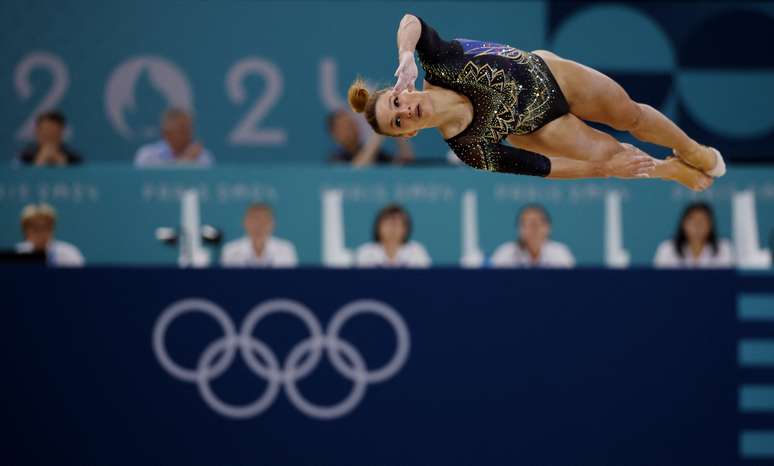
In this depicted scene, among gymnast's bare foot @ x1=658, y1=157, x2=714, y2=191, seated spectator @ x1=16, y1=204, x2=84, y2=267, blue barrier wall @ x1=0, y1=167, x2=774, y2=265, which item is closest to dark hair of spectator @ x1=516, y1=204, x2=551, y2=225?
blue barrier wall @ x1=0, y1=167, x2=774, y2=265

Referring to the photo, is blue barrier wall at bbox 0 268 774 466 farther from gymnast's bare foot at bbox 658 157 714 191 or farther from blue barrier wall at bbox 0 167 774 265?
blue barrier wall at bbox 0 167 774 265

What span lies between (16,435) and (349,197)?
3.09 metres

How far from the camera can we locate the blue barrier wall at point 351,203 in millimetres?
8188

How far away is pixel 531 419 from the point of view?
666 centimetres

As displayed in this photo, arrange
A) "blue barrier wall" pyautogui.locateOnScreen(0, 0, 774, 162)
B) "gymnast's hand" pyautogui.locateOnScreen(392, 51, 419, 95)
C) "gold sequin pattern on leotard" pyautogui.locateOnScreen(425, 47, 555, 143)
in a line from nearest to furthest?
"gymnast's hand" pyautogui.locateOnScreen(392, 51, 419, 95) < "gold sequin pattern on leotard" pyautogui.locateOnScreen(425, 47, 555, 143) < "blue barrier wall" pyautogui.locateOnScreen(0, 0, 774, 162)

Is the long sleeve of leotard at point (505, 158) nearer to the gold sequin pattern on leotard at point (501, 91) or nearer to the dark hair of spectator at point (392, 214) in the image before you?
the gold sequin pattern on leotard at point (501, 91)

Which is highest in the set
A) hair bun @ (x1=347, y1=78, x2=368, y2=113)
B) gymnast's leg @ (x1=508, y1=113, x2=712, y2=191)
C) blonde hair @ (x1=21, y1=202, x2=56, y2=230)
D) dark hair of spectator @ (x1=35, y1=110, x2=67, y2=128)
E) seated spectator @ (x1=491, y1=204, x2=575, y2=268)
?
dark hair of spectator @ (x1=35, y1=110, x2=67, y2=128)

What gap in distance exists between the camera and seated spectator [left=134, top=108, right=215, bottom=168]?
862 centimetres

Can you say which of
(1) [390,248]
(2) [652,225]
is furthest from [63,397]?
(2) [652,225]

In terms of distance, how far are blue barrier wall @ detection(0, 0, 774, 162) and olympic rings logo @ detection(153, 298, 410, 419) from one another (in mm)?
3267

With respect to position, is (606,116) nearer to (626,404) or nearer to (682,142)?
(682,142)

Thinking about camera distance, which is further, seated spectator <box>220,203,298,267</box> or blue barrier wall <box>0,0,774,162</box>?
blue barrier wall <box>0,0,774,162</box>

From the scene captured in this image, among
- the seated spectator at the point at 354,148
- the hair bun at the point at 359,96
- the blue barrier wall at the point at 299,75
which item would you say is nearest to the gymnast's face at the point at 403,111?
the hair bun at the point at 359,96

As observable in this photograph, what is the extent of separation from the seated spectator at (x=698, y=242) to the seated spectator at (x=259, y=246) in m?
2.80
